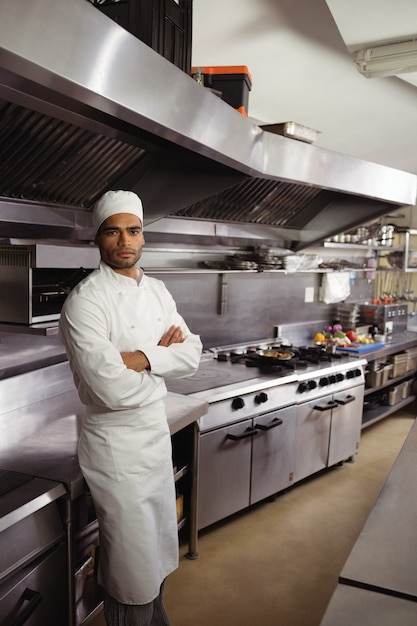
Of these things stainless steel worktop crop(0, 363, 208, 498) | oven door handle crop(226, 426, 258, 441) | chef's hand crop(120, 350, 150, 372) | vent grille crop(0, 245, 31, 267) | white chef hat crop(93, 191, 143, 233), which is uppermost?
white chef hat crop(93, 191, 143, 233)

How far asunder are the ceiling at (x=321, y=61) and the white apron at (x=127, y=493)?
1957 millimetres

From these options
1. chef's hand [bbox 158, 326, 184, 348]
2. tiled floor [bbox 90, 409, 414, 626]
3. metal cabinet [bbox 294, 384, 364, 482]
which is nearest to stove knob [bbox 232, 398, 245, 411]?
metal cabinet [bbox 294, 384, 364, 482]

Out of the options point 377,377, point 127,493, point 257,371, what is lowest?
point 377,377

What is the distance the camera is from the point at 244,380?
3.17m

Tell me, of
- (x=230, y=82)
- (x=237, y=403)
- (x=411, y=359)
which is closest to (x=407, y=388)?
(x=411, y=359)

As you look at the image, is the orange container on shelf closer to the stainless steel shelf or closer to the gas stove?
the gas stove

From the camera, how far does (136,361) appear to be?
1830 millimetres

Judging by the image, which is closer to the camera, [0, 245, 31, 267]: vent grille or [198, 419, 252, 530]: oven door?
[0, 245, 31, 267]: vent grille

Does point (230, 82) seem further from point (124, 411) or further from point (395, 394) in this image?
point (395, 394)

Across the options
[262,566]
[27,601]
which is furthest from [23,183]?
[262,566]

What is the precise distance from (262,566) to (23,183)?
2133 millimetres

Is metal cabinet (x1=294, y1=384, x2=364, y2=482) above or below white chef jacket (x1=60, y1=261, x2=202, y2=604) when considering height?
below

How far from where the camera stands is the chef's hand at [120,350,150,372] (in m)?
1.82

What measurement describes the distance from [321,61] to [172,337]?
2.20m
